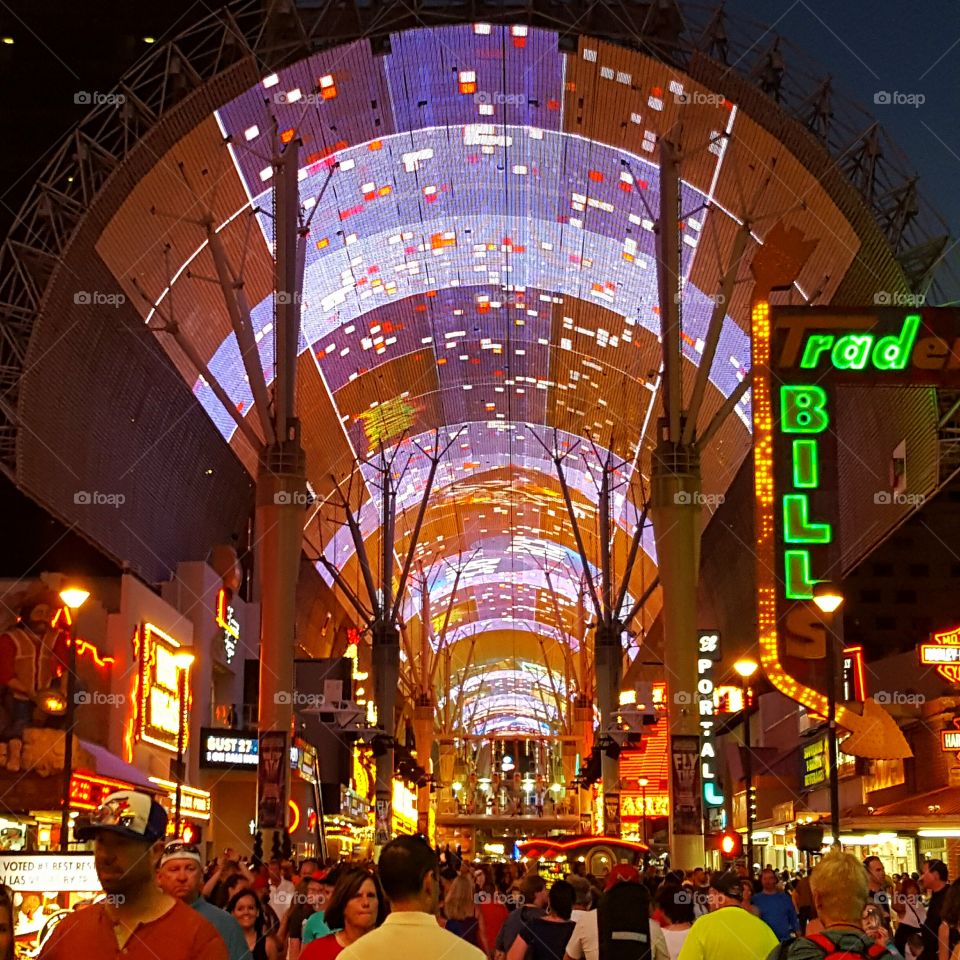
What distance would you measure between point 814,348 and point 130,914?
Answer: 1961 cm

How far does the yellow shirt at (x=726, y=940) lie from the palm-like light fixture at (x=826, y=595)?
1197 centimetres

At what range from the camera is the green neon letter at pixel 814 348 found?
22578 millimetres

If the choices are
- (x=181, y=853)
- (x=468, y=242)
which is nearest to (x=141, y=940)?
(x=181, y=853)

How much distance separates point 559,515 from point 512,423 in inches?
680

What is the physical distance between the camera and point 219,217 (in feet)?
139

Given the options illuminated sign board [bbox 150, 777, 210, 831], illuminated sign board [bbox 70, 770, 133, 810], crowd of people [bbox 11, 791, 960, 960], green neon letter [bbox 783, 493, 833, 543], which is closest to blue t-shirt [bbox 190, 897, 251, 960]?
crowd of people [bbox 11, 791, 960, 960]

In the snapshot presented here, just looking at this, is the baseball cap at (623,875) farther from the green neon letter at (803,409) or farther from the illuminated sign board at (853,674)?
the illuminated sign board at (853,674)

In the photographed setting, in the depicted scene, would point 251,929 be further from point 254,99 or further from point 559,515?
point 559,515

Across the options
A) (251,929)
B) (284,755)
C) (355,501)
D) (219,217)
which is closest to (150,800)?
(251,929)

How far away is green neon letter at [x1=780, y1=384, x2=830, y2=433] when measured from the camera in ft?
70.9

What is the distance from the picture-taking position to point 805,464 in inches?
841

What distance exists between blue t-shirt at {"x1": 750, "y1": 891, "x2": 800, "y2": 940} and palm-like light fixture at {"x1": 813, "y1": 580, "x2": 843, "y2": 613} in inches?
274

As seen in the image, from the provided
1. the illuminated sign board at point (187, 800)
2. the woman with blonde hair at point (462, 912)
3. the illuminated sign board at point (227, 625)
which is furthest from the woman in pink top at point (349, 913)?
the illuminated sign board at point (227, 625)

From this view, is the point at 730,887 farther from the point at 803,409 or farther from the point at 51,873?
the point at 803,409
